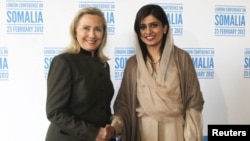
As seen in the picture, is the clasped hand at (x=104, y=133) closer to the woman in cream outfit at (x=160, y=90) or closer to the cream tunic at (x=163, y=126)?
the woman in cream outfit at (x=160, y=90)

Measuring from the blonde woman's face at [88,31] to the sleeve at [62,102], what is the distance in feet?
Result: 0.47

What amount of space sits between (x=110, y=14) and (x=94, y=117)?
786 mm

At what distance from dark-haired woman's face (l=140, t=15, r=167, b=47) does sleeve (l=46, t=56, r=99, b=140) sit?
45 centimetres

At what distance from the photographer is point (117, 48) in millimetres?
1770

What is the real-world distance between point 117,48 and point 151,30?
0.45m

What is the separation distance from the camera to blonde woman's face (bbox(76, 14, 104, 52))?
1.21 metres

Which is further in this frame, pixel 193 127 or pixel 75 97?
pixel 193 127

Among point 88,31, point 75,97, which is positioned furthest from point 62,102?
point 88,31

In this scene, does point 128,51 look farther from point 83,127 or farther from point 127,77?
point 83,127

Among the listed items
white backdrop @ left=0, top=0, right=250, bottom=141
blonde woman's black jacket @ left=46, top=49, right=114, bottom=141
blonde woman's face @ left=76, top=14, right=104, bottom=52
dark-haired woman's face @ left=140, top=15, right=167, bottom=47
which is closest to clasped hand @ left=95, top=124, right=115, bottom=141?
blonde woman's black jacket @ left=46, top=49, right=114, bottom=141

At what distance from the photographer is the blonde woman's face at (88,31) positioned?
1.21m

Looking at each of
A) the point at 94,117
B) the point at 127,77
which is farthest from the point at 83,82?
the point at 127,77

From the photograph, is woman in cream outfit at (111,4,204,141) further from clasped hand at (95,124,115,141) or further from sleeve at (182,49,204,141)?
clasped hand at (95,124,115,141)

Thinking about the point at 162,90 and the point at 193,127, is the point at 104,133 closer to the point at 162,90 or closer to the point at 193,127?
the point at 162,90
